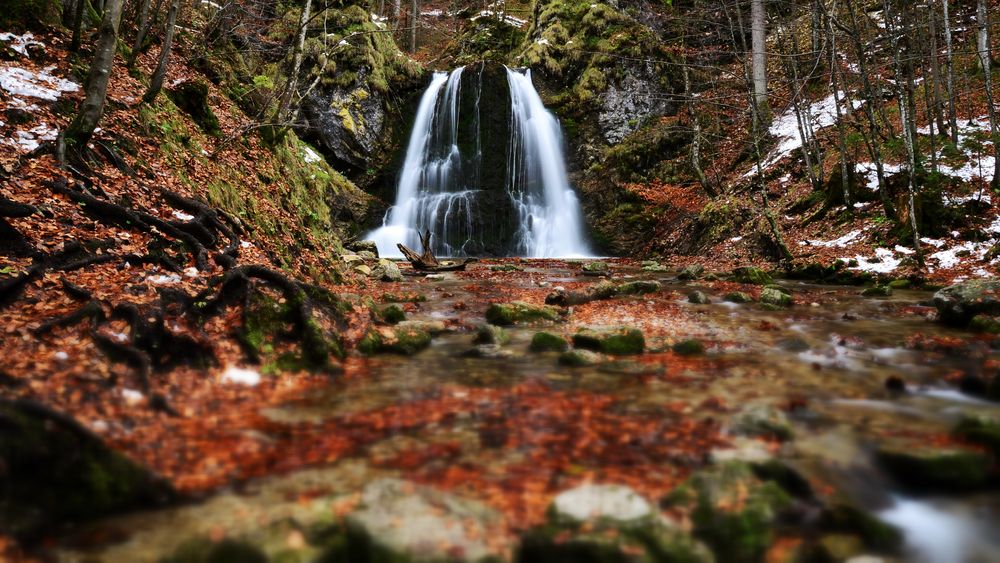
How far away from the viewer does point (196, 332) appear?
18.2ft

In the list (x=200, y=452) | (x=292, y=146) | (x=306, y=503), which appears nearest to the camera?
(x=306, y=503)

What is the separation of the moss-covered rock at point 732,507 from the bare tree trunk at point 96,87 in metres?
8.96

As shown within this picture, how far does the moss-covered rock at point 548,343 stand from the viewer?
6.88 m

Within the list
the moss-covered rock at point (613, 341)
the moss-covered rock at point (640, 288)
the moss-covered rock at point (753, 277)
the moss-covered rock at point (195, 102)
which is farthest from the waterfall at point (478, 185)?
the moss-covered rock at point (613, 341)

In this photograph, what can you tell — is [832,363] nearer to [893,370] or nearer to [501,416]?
[893,370]

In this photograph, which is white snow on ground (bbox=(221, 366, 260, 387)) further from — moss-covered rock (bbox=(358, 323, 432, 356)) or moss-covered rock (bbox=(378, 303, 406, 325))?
moss-covered rock (bbox=(378, 303, 406, 325))

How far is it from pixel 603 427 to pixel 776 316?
639 cm

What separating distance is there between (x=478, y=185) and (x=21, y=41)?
18826mm

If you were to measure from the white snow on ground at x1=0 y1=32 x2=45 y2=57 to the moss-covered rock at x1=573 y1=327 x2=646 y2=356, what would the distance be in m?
10.3

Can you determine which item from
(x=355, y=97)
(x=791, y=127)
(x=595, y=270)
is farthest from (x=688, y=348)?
(x=355, y=97)

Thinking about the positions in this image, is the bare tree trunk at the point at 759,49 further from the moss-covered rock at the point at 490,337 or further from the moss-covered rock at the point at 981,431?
the moss-covered rock at the point at 981,431

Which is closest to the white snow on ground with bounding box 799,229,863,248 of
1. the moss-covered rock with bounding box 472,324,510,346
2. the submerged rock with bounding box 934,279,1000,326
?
the submerged rock with bounding box 934,279,1000,326

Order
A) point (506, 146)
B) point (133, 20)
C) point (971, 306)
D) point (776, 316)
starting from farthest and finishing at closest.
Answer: point (506, 146) < point (133, 20) < point (776, 316) < point (971, 306)

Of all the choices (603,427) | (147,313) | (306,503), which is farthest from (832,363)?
(147,313)
